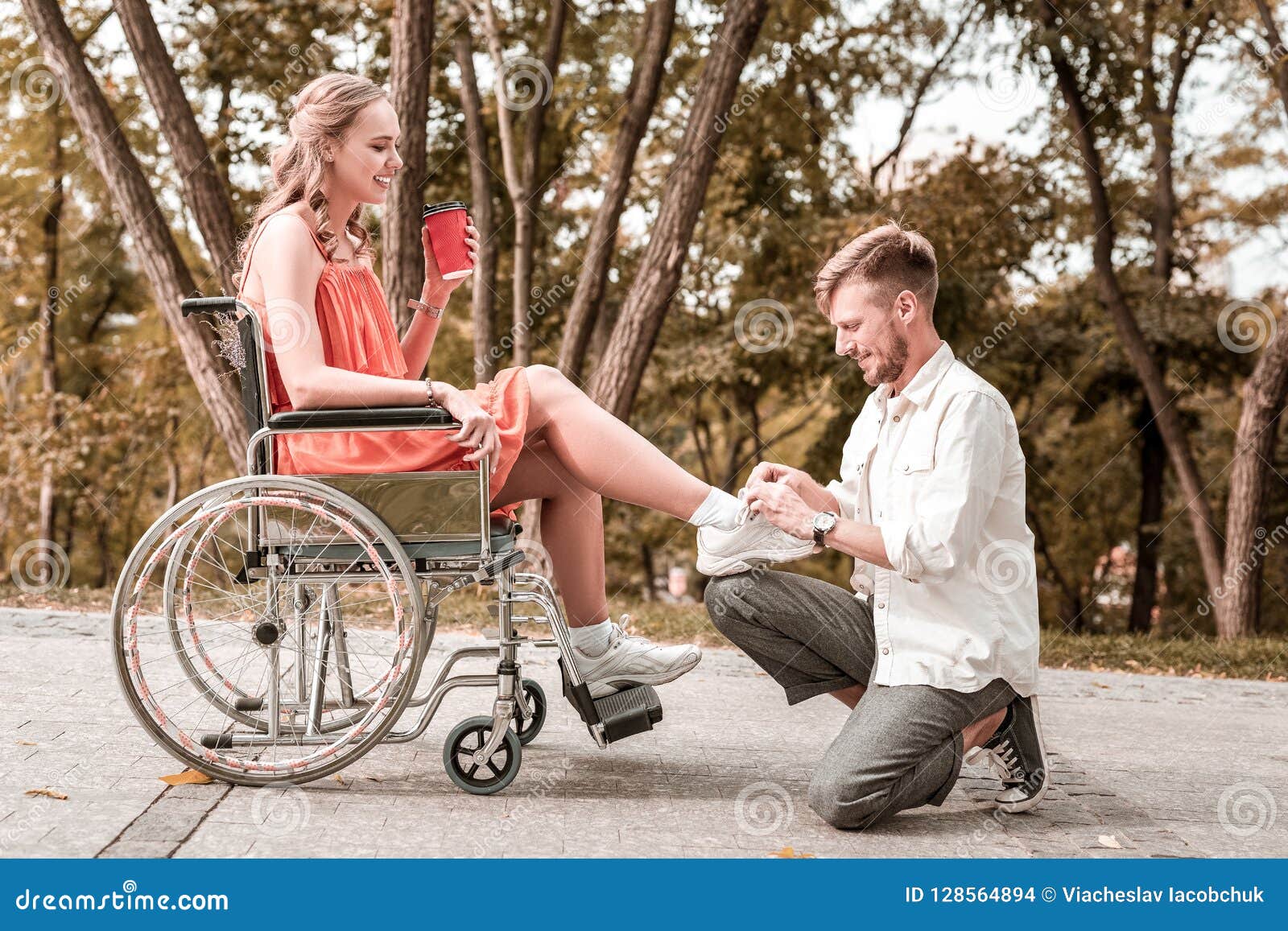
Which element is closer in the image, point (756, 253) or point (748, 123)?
point (748, 123)

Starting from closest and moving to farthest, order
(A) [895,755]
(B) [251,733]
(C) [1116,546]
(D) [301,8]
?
(A) [895,755]
(B) [251,733]
(D) [301,8]
(C) [1116,546]

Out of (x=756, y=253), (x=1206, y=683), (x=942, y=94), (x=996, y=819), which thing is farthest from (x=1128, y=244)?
(x=996, y=819)

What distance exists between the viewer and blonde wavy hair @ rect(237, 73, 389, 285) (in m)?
2.93

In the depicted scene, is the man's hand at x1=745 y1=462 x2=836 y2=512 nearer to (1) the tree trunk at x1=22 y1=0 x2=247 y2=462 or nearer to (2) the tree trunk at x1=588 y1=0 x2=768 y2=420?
(2) the tree trunk at x1=588 y1=0 x2=768 y2=420

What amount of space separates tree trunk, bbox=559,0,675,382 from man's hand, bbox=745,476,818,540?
4.88 m

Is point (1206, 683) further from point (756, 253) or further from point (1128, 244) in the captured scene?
point (1128, 244)

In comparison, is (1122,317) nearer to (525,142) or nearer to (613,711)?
(525,142)

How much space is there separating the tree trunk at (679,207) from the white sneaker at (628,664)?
389cm

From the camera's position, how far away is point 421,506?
278 cm

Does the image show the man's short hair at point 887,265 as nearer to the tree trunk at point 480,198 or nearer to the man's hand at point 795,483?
the man's hand at point 795,483

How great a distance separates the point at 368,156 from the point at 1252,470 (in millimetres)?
7134

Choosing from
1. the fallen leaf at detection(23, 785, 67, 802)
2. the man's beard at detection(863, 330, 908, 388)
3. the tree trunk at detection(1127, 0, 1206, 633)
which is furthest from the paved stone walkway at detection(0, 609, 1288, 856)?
the tree trunk at detection(1127, 0, 1206, 633)

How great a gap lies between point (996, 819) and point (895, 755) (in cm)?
34

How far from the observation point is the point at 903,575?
8.97 feet
